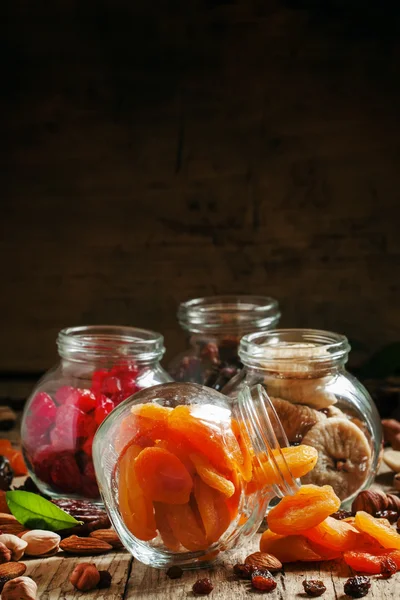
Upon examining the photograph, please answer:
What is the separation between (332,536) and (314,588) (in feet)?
0.38

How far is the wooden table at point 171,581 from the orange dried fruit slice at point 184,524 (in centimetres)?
6

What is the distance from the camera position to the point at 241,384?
1471mm

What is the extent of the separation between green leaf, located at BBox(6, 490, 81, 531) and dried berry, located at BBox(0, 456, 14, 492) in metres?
0.19

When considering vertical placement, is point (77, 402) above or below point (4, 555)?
above

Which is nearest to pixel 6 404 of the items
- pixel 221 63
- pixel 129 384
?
pixel 129 384

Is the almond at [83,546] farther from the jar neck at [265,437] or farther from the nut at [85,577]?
the jar neck at [265,437]

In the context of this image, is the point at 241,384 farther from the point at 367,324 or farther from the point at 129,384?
the point at 367,324

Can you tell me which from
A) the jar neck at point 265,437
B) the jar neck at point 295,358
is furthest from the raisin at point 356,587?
the jar neck at point 295,358

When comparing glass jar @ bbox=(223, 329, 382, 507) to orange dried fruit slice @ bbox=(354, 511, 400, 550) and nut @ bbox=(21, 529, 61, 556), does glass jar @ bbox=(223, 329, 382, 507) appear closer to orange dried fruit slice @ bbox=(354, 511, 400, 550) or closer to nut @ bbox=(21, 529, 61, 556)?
orange dried fruit slice @ bbox=(354, 511, 400, 550)

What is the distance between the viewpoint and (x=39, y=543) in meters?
1.28

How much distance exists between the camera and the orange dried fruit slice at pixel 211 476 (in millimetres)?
1144

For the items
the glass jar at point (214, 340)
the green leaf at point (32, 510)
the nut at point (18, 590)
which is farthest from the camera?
the glass jar at point (214, 340)

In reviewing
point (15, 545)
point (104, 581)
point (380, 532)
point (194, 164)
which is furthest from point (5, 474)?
point (194, 164)

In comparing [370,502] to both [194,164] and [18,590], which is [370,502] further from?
[194,164]
